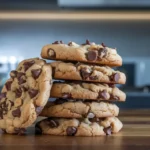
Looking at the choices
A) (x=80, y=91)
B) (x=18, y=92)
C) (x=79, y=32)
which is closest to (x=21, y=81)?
(x=18, y=92)

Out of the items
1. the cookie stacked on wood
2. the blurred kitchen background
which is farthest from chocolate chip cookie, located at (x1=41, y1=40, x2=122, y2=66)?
the blurred kitchen background

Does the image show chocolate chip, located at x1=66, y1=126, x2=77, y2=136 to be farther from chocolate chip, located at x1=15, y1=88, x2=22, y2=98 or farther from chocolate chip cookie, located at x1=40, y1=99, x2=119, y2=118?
chocolate chip, located at x1=15, y1=88, x2=22, y2=98

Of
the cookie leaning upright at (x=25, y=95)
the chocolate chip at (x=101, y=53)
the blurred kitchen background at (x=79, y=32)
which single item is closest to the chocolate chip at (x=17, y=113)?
the cookie leaning upright at (x=25, y=95)

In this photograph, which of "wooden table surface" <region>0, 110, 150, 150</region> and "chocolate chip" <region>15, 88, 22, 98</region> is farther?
"chocolate chip" <region>15, 88, 22, 98</region>

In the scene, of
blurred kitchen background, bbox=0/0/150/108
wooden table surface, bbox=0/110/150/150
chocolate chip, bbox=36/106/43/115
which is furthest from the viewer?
blurred kitchen background, bbox=0/0/150/108

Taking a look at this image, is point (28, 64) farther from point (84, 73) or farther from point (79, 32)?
point (79, 32)
